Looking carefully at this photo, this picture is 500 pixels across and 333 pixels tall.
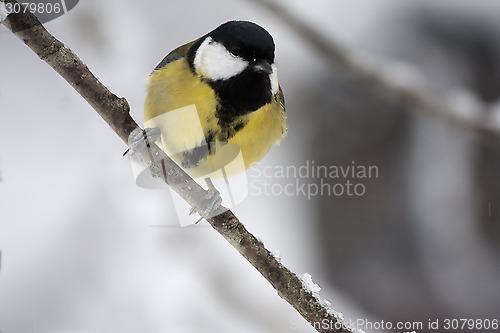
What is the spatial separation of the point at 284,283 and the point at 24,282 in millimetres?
486

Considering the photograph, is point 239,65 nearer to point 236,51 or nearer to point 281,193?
point 236,51

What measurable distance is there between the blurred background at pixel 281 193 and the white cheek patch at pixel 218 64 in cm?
11

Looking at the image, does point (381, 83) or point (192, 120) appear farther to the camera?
point (381, 83)

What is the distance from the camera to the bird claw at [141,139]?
57cm

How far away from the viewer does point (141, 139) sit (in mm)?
592

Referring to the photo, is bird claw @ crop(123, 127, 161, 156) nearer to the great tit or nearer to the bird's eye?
the great tit

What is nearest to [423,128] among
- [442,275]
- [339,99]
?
[339,99]

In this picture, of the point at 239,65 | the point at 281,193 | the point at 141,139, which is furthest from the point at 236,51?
the point at 281,193

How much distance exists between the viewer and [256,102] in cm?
73

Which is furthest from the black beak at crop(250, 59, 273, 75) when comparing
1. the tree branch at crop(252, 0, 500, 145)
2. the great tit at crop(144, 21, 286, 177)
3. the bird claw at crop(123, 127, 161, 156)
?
the tree branch at crop(252, 0, 500, 145)

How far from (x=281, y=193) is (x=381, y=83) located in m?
0.25

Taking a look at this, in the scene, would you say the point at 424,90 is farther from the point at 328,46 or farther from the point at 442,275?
the point at 442,275

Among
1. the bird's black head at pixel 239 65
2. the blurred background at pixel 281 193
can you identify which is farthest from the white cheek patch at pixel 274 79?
the blurred background at pixel 281 193

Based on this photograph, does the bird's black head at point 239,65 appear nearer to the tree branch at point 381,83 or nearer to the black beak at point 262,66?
the black beak at point 262,66
